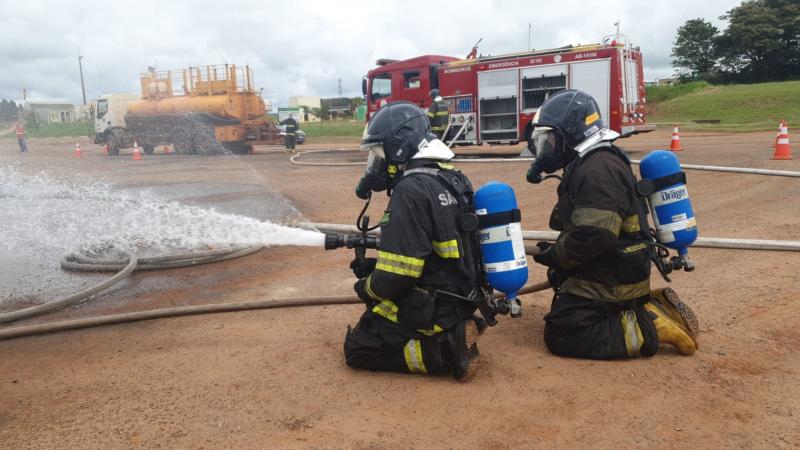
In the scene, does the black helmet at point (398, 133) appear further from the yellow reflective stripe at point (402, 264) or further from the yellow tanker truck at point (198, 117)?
the yellow tanker truck at point (198, 117)

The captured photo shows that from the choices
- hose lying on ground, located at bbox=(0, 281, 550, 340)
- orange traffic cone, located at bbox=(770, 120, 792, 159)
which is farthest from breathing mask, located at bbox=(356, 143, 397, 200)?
orange traffic cone, located at bbox=(770, 120, 792, 159)

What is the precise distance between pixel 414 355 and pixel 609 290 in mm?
1227

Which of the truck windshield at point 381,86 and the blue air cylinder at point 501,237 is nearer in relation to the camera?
the blue air cylinder at point 501,237

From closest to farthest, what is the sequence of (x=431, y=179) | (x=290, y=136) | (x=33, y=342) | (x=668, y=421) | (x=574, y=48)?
(x=668, y=421) < (x=431, y=179) < (x=33, y=342) < (x=574, y=48) < (x=290, y=136)

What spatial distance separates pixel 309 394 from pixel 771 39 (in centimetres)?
4397

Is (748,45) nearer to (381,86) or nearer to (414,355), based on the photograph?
(381,86)

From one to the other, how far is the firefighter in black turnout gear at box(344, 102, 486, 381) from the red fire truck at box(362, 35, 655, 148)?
38.8ft

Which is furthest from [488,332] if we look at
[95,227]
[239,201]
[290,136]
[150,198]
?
[290,136]

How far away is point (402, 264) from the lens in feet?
10.0

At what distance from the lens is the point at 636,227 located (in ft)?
11.4

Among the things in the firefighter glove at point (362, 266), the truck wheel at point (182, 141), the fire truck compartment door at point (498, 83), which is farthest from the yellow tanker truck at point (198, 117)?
the firefighter glove at point (362, 266)

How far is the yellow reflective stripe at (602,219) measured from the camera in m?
3.27

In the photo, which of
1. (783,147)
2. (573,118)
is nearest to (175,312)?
(573,118)

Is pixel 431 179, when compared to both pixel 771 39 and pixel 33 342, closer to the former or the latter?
pixel 33 342
